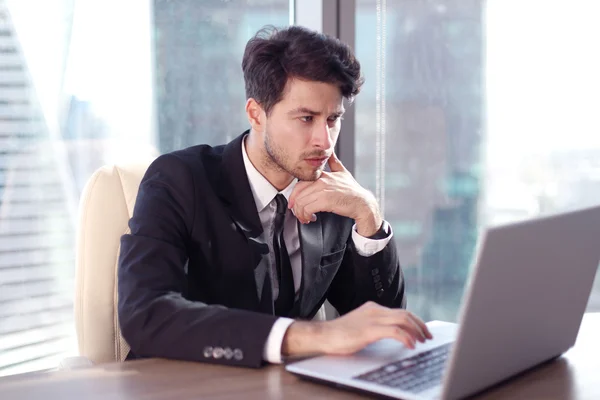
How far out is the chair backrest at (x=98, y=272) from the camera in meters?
1.75

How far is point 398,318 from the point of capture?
1198mm

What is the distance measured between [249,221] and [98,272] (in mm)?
369

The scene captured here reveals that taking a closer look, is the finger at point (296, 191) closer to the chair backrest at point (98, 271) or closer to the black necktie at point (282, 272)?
the black necktie at point (282, 272)

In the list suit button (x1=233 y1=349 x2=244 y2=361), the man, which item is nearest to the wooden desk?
suit button (x1=233 y1=349 x2=244 y2=361)

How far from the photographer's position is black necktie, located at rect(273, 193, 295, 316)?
1.85 m

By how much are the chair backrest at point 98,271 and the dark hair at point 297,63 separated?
487 millimetres

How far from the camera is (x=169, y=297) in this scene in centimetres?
138

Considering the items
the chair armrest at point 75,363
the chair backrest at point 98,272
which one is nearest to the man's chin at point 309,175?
the chair backrest at point 98,272

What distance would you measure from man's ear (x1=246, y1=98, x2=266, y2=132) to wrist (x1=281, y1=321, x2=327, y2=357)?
90 cm

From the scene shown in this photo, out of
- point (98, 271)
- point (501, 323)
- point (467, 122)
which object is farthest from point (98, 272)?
point (467, 122)

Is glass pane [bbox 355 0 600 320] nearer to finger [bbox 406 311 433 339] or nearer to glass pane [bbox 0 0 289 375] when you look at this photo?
glass pane [bbox 0 0 289 375]

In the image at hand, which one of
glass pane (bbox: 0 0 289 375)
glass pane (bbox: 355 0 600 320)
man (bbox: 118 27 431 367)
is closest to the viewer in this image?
man (bbox: 118 27 431 367)

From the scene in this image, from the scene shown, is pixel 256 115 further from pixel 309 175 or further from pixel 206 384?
pixel 206 384

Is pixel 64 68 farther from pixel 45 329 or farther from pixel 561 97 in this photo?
pixel 561 97
